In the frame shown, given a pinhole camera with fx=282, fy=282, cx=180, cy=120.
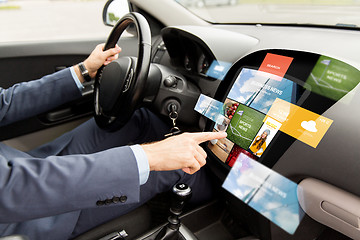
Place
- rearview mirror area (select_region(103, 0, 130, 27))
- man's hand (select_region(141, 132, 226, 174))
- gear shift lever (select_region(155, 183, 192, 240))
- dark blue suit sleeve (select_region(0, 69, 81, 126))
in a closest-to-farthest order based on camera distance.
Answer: man's hand (select_region(141, 132, 226, 174)), gear shift lever (select_region(155, 183, 192, 240)), dark blue suit sleeve (select_region(0, 69, 81, 126)), rearview mirror area (select_region(103, 0, 130, 27))

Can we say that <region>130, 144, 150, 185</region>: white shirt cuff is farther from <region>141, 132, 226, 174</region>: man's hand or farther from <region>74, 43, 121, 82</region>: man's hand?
<region>74, 43, 121, 82</region>: man's hand

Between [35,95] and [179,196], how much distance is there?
70cm

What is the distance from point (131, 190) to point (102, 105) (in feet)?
1.65

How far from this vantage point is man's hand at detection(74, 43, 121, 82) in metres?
1.14

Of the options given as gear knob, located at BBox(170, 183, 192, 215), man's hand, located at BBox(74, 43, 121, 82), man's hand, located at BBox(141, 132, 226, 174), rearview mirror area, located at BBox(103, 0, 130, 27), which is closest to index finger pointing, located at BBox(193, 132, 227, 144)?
man's hand, located at BBox(141, 132, 226, 174)

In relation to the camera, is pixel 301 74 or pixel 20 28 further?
pixel 20 28

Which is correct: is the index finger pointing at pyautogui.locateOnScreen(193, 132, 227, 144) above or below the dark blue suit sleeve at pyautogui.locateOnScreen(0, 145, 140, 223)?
above

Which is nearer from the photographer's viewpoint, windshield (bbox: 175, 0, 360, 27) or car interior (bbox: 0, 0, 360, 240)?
car interior (bbox: 0, 0, 360, 240)

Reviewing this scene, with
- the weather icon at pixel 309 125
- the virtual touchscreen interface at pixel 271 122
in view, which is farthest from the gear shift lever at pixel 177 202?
the weather icon at pixel 309 125

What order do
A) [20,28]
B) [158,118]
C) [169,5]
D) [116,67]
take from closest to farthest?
[116,67] → [158,118] → [169,5] → [20,28]

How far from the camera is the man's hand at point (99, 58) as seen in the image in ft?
3.75

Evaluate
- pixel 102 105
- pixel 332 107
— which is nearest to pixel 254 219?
pixel 332 107

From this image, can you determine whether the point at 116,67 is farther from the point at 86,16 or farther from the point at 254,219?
the point at 86,16

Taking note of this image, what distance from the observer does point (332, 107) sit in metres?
0.68
